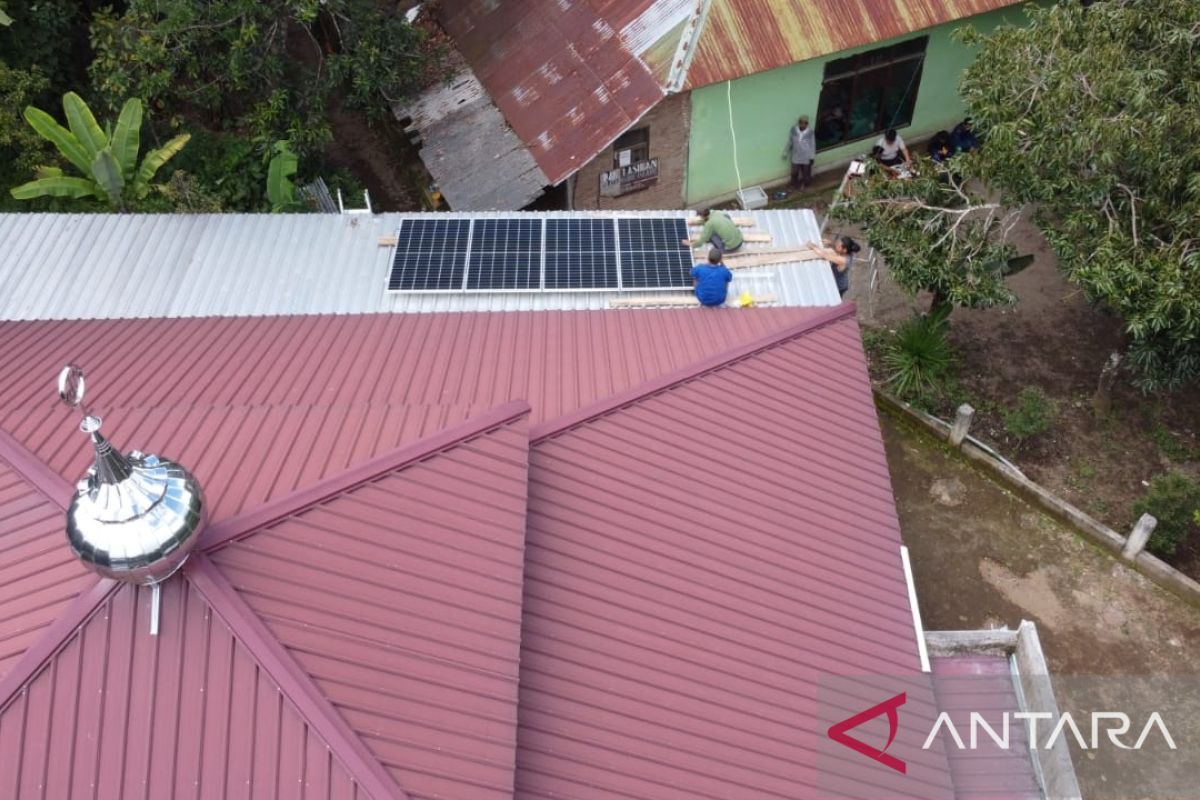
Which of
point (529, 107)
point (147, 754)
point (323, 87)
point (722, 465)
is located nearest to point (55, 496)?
point (147, 754)

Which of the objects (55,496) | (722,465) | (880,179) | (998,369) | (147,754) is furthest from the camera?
(998,369)

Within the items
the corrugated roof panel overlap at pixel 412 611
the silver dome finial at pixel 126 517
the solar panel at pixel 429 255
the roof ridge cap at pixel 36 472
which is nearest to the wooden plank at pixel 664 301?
the solar panel at pixel 429 255

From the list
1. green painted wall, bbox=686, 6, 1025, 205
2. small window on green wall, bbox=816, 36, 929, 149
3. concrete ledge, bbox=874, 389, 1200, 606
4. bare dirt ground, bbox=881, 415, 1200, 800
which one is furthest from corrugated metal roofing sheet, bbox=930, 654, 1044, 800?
small window on green wall, bbox=816, 36, 929, 149

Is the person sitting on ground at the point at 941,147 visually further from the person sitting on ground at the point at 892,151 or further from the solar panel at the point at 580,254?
the solar panel at the point at 580,254

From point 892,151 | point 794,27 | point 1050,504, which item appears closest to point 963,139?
point 892,151

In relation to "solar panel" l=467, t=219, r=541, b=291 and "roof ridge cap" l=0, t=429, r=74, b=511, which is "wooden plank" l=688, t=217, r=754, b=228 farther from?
"roof ridge cap" l=0, t=429, r=74, b=511

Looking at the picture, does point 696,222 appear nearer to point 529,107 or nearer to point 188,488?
point 529,107

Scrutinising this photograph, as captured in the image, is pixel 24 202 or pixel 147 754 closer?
pixel 147 754
